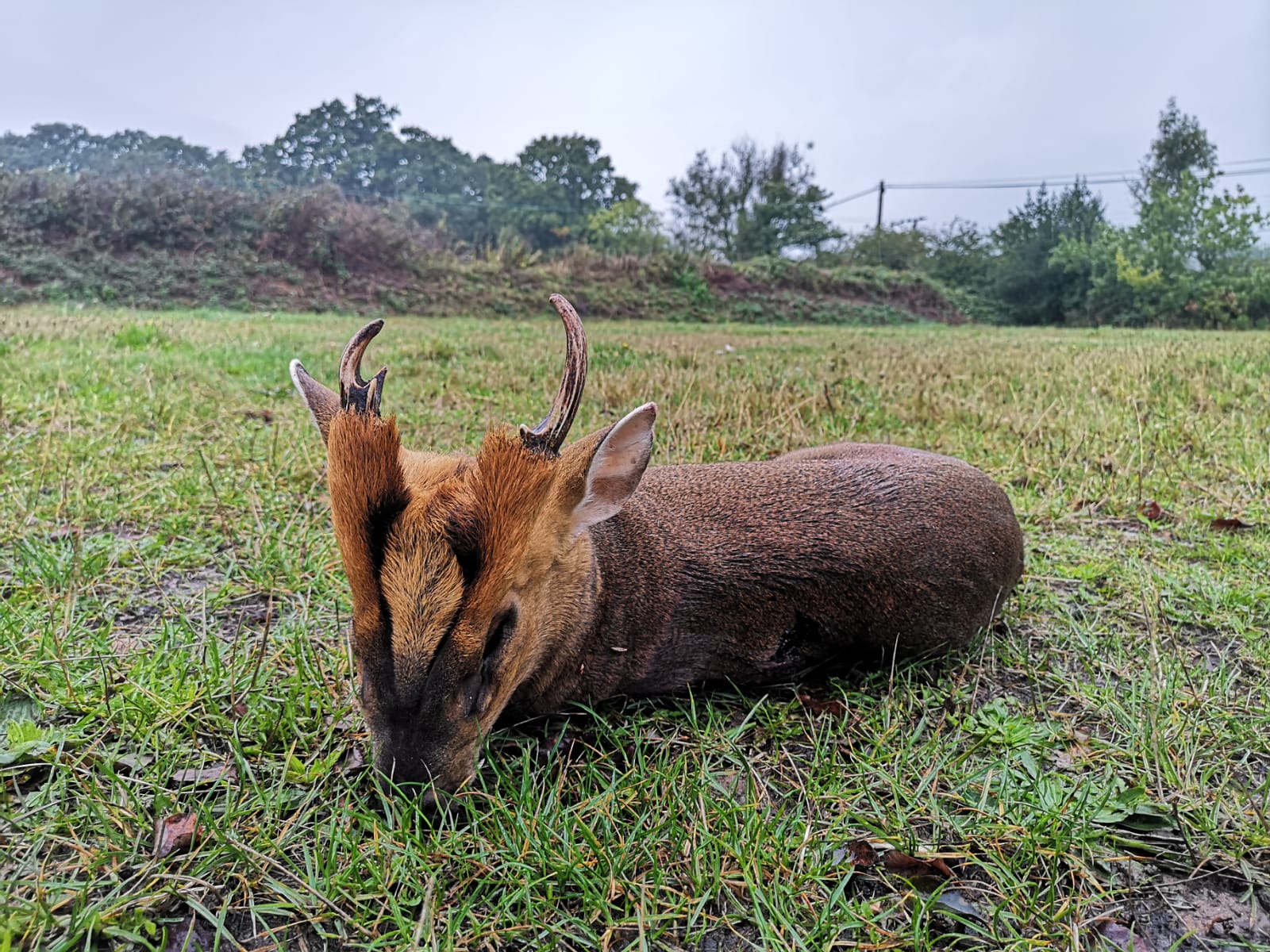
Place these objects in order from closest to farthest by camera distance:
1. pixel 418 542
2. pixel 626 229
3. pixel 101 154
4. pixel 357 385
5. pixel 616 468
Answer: pixel 418 542 < pixel 357 385 < pixel 616 468 < pixel 101 154 < pixel 626 229

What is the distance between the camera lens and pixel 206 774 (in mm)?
2176

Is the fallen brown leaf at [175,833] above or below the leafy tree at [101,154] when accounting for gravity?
below

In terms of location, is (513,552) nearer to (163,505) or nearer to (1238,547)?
(163,505)

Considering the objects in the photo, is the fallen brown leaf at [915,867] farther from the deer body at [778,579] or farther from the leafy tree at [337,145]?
the leafy tree at [337,145]

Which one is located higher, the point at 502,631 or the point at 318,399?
the point at 318,399

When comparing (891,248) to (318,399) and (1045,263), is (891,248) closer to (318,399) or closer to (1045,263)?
(1045,263)

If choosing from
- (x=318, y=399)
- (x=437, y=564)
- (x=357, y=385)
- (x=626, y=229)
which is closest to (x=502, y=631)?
(x=437, y=564)

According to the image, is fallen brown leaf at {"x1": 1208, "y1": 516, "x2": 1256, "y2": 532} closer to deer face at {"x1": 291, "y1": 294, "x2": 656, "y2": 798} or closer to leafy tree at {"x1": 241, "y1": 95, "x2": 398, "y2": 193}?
deer face at {"x1": 291, "y1": 294, "x2": 656, "y2": 798}

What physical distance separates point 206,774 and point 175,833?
27cm

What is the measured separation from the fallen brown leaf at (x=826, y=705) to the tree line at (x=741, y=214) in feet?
85.7

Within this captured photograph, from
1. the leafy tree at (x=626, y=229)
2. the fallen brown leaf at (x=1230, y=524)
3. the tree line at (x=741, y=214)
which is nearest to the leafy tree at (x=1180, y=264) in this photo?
the tree line at (x=741, y=214)

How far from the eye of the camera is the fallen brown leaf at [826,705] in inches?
105

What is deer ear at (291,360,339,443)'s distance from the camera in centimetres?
229

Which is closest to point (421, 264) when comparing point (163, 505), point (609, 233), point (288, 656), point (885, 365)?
point (609, 233)
